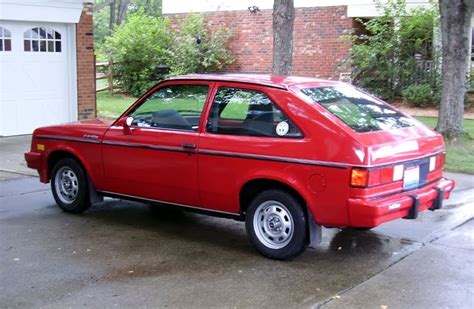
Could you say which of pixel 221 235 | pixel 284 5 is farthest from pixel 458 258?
pixel 284 5

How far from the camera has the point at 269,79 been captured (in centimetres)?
585

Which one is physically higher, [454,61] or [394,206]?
[454,61]

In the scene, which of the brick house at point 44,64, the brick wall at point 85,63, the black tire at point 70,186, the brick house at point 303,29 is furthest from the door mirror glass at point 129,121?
the brick house at point 303,29

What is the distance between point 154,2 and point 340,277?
180 ft

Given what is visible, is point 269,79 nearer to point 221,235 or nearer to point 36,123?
point 221,235

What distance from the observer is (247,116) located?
5.67m

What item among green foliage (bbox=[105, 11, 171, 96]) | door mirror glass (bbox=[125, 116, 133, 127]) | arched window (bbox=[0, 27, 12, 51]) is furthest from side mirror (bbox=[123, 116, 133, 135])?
green foliage (bbox=[105, 11, 171, 96])

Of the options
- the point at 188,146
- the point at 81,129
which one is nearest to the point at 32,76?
the point at 81,129

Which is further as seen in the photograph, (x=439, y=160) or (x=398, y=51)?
(x=398, y=51)

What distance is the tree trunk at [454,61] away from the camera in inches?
467

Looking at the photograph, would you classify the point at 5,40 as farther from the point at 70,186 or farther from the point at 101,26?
the point at 101,26

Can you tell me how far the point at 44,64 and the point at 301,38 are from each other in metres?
11.2

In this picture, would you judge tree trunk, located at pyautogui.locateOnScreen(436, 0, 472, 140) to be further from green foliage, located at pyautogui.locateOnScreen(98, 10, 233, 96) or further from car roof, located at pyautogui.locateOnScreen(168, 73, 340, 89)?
green foliage, located at pyautogui.locateOnScreen(98, 10, 233, 96)

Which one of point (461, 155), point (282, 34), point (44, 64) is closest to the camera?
point (461, 155)
